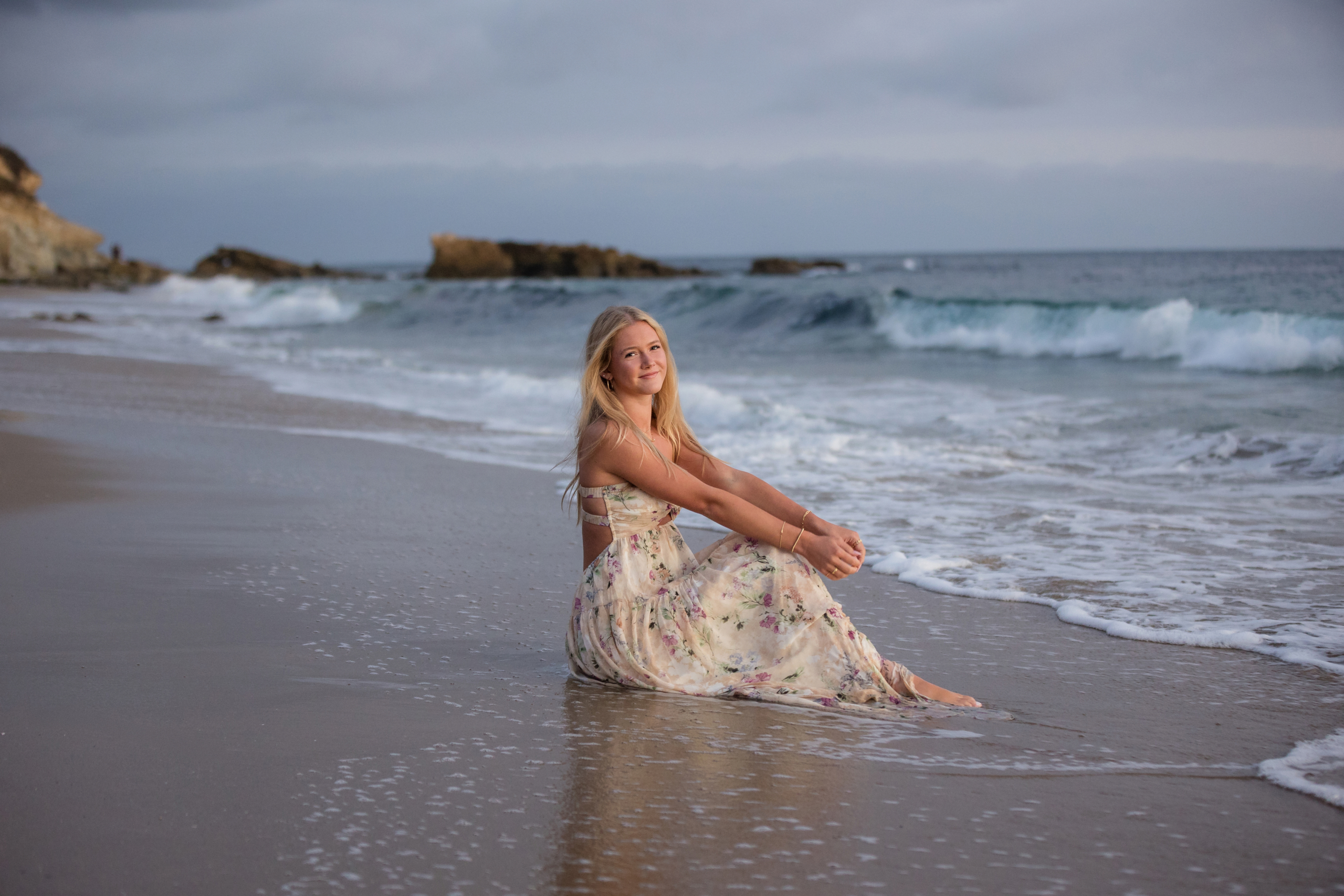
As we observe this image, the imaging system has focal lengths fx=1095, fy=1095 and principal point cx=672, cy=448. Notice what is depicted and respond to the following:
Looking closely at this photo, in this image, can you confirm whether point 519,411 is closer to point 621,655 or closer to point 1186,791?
point 621,655

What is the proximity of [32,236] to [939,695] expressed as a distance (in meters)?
59.1

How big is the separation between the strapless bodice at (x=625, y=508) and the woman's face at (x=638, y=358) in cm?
32

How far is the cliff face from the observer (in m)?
50.4

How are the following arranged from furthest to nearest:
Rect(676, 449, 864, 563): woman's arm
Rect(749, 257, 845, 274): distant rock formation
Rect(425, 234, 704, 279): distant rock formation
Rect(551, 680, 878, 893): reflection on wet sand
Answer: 1. Rect(749, 257, 845, 274): distant rock formation
2. Rect(425, 234, 704, 279): distant rock formation
3. Rect(676, 449, 864, 563): woman's arm
4. Rect(551, 680, 878, 893): reflection on wet sand

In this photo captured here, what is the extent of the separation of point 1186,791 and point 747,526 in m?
1.32

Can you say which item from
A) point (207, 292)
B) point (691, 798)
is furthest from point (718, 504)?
point (207, 292)

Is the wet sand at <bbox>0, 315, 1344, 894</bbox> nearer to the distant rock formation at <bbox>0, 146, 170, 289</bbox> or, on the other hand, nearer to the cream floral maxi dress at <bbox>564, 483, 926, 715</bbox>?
the cream floral maxi dress at <bbox>564, 483, 926, 715</bbox>

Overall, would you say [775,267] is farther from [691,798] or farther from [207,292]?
[691,798]

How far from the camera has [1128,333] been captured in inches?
712

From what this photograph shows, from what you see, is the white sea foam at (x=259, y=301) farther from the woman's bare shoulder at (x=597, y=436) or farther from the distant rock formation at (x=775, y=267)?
the woman's bare shoulder at (x=597, y=436)

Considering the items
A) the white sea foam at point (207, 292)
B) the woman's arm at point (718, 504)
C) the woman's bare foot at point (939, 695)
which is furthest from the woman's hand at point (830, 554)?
the white sea foam at point (207, 292)

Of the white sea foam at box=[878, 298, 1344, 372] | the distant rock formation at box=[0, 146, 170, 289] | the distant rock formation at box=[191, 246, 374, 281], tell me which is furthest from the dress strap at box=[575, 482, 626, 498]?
the distant rock formation at box=[191, 246, 374, 281]

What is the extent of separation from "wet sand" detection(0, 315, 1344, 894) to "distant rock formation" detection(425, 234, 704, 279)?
1958 inches

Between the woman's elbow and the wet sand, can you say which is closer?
the wet sand
